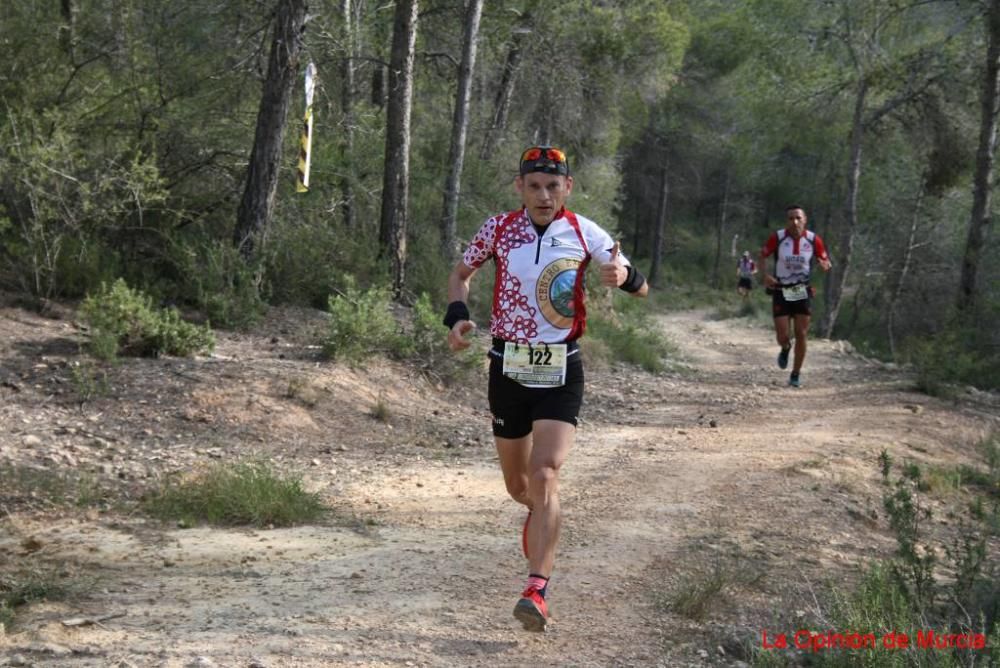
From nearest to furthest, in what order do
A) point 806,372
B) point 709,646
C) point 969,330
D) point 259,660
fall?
point 259,660
point 709,646
point 969,330
point 806,372

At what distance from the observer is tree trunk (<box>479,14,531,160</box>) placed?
21078mm

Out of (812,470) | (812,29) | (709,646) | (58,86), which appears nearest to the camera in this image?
(709,646)

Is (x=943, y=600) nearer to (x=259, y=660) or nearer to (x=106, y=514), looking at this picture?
(x=259, y=660)

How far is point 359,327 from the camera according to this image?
32.9ft

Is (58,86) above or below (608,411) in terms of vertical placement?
above

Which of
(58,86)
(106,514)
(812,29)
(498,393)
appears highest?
(812,29)

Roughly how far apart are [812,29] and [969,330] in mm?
13038

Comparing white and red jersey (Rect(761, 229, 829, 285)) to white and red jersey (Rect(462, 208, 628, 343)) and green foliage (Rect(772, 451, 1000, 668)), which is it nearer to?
green foliage (Rect(772, 451, 1000, 668))

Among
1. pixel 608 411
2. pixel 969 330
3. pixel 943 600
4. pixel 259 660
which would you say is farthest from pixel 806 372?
pixel 259 660

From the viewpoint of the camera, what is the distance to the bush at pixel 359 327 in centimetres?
995

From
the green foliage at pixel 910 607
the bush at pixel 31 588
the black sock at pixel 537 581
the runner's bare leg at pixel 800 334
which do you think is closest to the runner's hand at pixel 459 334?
the black sock at pixel 537 581

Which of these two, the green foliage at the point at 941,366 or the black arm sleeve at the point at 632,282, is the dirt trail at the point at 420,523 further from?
the black arm sleeve at the point at 632,282

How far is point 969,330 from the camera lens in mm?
14078

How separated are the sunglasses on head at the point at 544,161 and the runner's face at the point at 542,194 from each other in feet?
0.08
